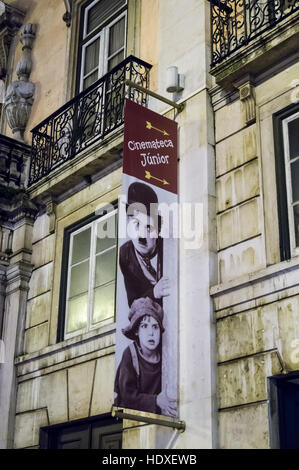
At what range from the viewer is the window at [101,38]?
42.7ft

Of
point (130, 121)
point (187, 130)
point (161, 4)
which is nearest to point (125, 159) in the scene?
point (130, 121)

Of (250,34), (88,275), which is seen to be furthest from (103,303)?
(250,34)

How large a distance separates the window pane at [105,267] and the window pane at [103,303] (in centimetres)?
12

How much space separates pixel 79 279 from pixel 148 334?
3.22m

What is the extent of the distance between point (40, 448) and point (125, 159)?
171 inches

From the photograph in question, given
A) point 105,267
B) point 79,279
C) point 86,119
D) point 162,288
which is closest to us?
point 162,288

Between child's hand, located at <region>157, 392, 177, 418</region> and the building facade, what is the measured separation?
13 cm

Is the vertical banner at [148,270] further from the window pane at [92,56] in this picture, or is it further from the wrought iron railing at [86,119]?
the window pane at [92,56]

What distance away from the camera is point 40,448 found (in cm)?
1074

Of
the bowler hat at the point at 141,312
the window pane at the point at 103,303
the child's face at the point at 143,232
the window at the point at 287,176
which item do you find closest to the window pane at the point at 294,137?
the window at the point at 287,176

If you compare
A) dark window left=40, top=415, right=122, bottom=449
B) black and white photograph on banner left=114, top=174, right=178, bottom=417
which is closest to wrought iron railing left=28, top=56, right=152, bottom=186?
black and white photograph on banner left=114, top=174, right=178, bottom=417

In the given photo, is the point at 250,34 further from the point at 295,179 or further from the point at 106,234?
the point at 106,234

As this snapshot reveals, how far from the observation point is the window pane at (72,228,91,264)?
37.7 feet

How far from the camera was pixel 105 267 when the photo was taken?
10984 mm
